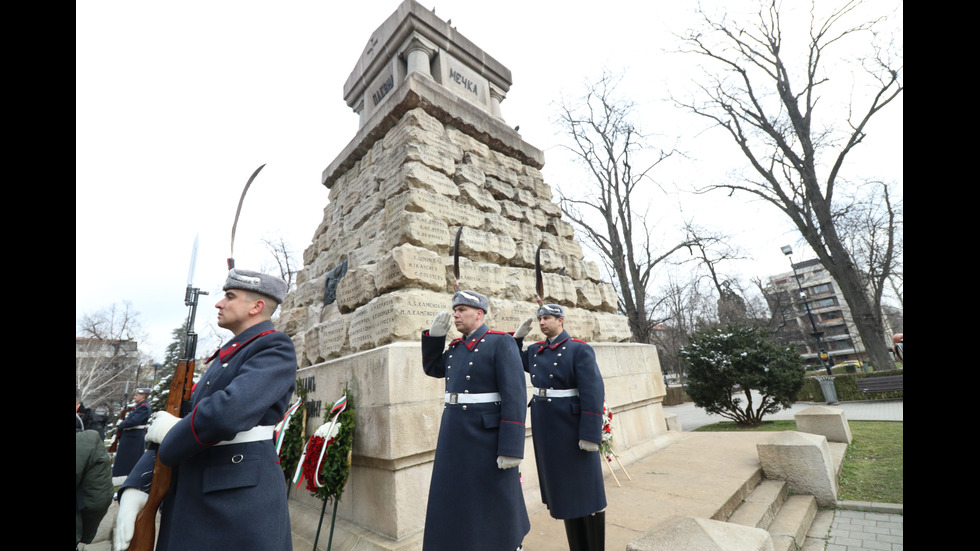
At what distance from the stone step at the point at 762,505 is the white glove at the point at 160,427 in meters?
4.60

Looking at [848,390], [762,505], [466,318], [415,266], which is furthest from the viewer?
[848,390]

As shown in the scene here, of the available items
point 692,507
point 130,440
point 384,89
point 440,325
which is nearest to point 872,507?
point 692,507

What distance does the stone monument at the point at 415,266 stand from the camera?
4.05 metres

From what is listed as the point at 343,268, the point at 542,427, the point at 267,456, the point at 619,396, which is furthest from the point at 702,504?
the point at 343,268

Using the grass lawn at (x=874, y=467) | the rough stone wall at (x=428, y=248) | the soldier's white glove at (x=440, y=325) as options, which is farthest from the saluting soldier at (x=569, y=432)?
the grass lawn at (x=874, y=467)

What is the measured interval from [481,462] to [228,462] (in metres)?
1.54

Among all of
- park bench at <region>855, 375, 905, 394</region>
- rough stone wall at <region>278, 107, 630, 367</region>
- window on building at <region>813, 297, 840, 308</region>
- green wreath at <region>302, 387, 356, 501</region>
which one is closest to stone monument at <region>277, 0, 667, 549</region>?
rough stone wall at <region>278, 107, 630, 367</region>

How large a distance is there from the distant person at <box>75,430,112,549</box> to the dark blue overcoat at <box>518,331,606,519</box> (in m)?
4.65

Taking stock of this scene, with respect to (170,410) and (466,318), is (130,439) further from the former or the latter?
(466,318)

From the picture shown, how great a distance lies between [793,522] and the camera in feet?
14.0

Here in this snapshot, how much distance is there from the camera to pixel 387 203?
219 inches

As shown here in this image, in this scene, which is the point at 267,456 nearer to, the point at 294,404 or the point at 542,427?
the point at 542,427

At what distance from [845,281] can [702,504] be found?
54.0 feet

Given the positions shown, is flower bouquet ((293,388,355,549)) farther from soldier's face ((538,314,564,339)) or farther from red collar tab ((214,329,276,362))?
soldier's face ((538,314,564,339))
